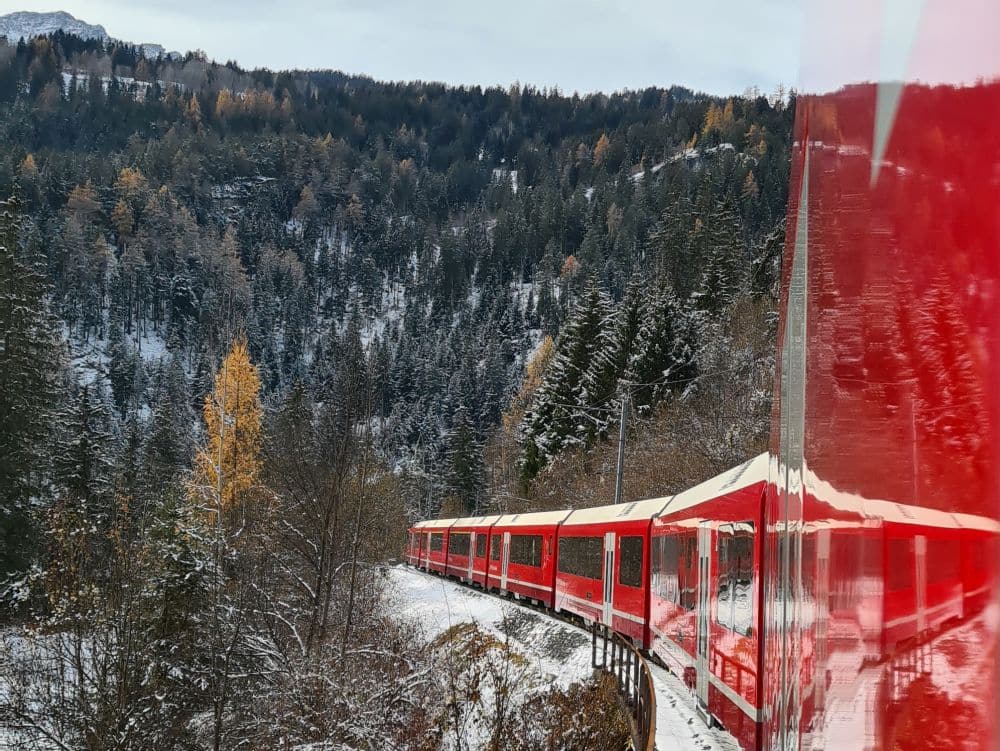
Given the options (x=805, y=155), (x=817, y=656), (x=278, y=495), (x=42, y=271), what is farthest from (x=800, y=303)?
(x=42, y=271)

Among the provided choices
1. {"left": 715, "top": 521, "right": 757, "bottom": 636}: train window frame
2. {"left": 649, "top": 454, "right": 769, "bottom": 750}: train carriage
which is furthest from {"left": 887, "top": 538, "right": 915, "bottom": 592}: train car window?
{"left": 715, "top": 521, "right": 757, "bottom": 636}: train window frame

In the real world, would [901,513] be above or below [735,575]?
above

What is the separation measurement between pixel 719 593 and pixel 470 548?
27.4 meters

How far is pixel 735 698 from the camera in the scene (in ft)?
27.7

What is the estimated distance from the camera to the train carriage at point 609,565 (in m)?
15.9

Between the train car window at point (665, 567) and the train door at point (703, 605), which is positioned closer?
the train door at point (703, 605)

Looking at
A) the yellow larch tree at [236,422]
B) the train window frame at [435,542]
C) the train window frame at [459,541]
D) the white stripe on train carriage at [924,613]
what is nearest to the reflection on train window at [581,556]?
the train window frame at [459,541]

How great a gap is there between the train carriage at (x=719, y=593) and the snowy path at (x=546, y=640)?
27.1 inches

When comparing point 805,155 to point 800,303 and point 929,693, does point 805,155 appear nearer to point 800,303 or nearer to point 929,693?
point 800,303

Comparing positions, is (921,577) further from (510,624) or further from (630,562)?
(510,624)

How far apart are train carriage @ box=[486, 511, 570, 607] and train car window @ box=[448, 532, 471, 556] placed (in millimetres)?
3610

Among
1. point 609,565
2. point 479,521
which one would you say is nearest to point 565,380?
point 479,521

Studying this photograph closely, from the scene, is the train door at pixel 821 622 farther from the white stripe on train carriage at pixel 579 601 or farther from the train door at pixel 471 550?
the train door at pixel 471 550

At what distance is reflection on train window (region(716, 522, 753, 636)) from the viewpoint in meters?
8.05
